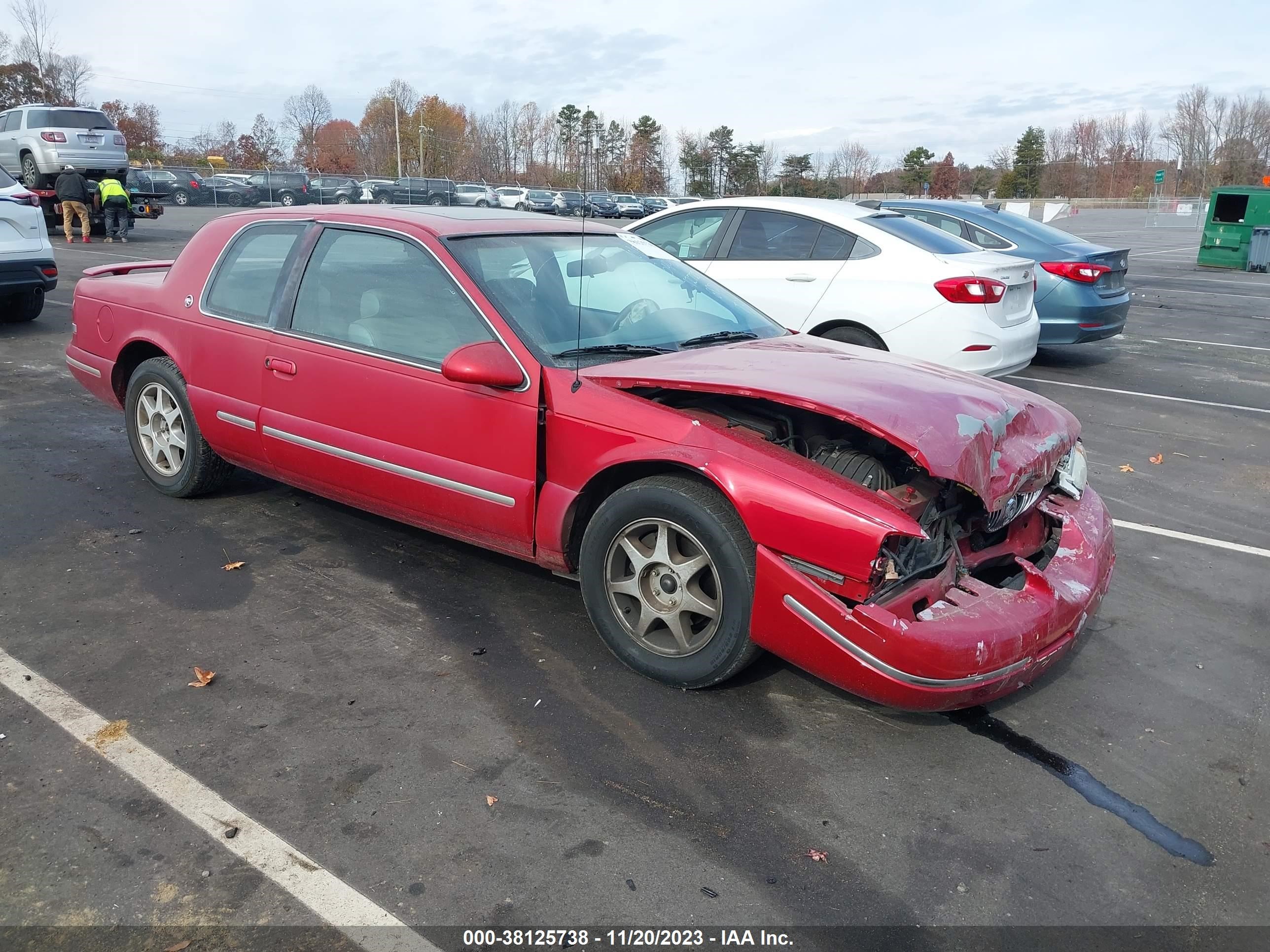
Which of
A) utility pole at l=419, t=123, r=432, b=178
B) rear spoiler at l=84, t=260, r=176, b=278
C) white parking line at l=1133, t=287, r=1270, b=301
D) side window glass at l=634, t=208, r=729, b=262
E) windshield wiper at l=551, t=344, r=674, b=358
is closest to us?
windshield wiper at l=551, t=344, r=674, b=358

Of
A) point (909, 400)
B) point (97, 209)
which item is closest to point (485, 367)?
point (909, 400)

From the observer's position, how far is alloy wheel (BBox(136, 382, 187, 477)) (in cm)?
511

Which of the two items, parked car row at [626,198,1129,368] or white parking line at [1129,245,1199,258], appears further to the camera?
white parking line at [1129,245,1199,258]

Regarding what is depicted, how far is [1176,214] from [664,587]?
181 ft

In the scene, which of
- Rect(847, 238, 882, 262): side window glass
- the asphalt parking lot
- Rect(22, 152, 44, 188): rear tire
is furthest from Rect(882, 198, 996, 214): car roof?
Rect(22, 152, 44, 188): rear tire

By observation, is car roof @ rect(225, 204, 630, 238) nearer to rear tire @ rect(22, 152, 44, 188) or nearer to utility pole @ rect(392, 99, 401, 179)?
rear tire @ rect(22, 152, 44, 188)

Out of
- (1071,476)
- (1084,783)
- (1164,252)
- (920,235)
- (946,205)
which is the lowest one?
(1164,252)

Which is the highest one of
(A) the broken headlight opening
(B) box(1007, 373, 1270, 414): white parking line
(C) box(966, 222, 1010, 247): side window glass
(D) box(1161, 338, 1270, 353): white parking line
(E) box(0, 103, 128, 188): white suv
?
(E) box(0, 103, 128, 188): white suv

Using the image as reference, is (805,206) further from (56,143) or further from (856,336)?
(56,143)

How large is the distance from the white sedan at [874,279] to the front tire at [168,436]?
428 centimetres

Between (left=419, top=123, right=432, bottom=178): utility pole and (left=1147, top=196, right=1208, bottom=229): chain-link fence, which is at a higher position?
(left=419, top=123, right=432, bottom=178): utility pole

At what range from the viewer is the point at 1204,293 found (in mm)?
18531

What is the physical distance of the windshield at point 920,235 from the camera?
24.3ft

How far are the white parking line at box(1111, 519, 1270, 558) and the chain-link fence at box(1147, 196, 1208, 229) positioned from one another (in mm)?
45027
